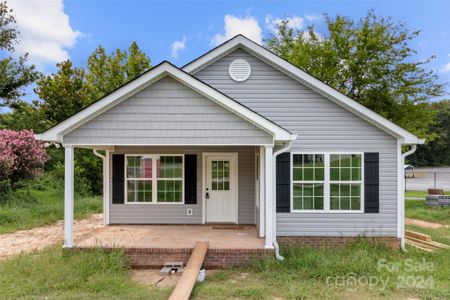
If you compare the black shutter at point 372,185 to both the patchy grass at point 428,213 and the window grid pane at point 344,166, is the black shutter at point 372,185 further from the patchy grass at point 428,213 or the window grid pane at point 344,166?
the patchy grass at point 428,213

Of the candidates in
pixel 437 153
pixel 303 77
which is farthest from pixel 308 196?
pixel 437 153

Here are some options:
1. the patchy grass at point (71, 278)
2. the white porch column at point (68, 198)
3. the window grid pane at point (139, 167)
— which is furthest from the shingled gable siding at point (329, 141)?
the white porch column at point (68, 198)

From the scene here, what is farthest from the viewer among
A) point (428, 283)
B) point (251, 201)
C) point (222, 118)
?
point (251, 201)

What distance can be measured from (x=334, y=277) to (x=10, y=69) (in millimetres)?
19776

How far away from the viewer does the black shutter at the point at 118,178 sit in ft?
28.8

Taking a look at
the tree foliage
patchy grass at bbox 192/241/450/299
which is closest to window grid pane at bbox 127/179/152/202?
patchy grass at bbox 192/241/450/299

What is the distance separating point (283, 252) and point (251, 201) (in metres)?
2.20

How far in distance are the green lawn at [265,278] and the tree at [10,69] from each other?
14738 millimetres

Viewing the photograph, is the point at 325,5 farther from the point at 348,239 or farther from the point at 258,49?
the point at 348,239

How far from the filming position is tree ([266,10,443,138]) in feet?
48.9

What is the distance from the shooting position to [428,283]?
5.30 m

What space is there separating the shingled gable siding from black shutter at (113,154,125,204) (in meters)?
4.28

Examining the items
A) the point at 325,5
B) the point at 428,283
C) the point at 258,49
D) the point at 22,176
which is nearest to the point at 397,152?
the point at 428,283

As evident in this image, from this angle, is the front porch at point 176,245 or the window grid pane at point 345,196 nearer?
the front porch at point 176,245
